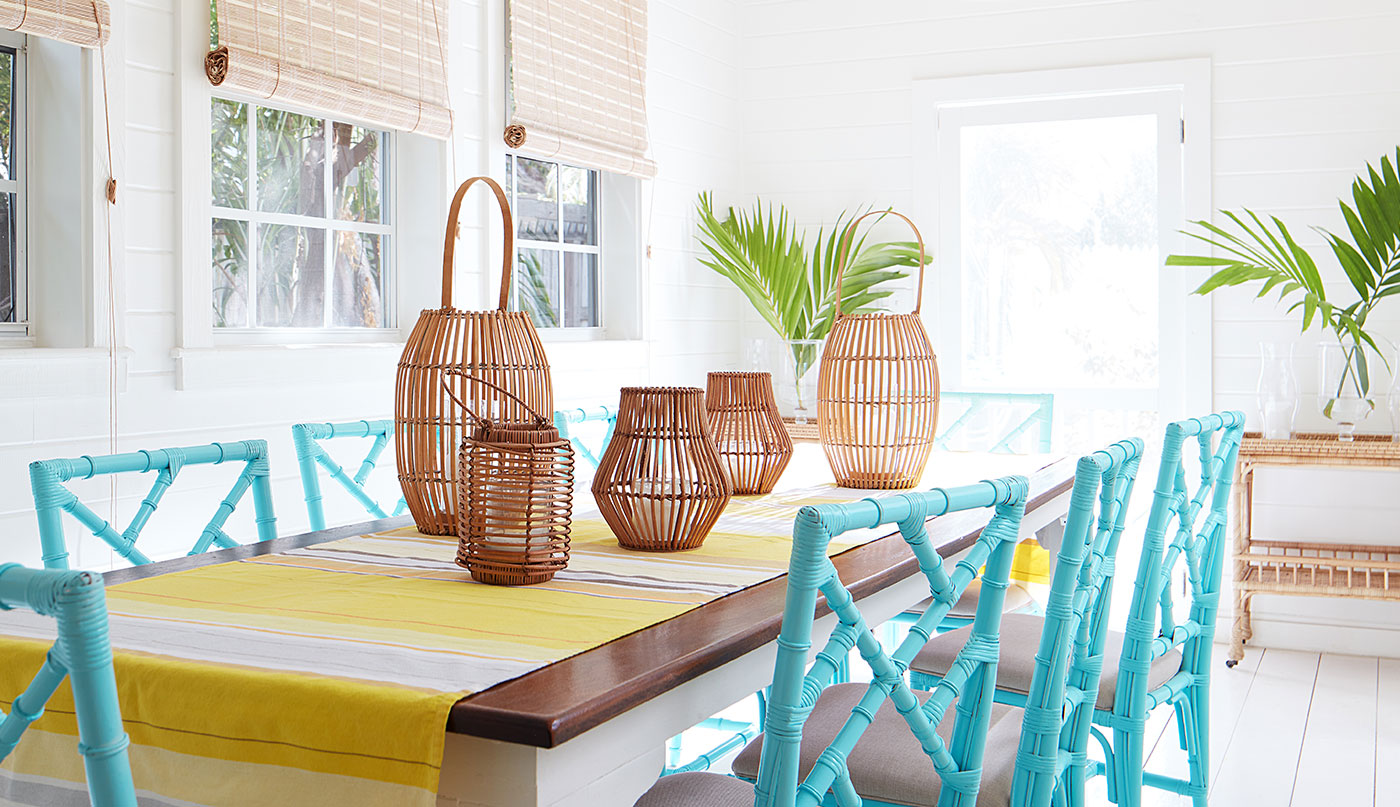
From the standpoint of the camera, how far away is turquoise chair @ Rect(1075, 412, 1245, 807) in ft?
6.63

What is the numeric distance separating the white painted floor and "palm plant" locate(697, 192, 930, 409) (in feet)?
5.44

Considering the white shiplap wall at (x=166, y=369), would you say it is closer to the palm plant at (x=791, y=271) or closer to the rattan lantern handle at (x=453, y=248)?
the palm plant at (x=791, y=271)

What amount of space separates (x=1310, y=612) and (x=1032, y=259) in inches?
61.2

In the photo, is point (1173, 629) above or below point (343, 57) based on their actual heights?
below

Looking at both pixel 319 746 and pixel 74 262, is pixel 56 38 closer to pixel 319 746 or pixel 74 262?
pixel 74 262

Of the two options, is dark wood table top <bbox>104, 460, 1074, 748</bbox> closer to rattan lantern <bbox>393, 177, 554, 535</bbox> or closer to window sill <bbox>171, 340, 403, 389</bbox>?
rattan lantern <bbox>393, 177, 554, 535</bbox>

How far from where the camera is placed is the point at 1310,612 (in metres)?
4.21

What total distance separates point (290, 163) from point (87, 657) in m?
2.47

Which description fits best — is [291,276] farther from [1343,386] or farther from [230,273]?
[1343,386]

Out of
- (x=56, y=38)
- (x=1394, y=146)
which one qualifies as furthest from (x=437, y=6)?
(x=1394, y=146)

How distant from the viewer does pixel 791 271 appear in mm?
4539

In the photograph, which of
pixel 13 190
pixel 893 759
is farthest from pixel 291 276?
pixel 893 759

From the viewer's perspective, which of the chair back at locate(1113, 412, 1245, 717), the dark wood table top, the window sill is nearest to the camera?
the dark wood table top

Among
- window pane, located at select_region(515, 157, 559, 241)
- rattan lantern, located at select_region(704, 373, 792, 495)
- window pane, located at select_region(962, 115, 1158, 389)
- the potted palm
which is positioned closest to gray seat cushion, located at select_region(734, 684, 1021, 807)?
rattan lantern, located at select_region(704, 373, 792, 495)
